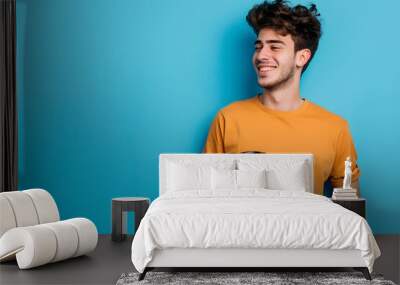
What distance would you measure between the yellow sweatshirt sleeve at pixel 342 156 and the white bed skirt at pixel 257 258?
2291 millimetres

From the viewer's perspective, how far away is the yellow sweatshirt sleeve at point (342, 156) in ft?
22.2

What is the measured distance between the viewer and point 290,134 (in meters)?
6.77

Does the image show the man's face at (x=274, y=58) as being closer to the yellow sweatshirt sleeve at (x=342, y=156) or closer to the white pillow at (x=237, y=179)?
the yellow sweatshirt sleeve at (x=342, y=156)

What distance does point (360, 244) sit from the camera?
4.49 meters

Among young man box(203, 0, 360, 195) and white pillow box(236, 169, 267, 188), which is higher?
young man box(203, 0, 360, 195)

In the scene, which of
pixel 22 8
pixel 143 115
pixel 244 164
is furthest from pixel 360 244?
pixel 22 8

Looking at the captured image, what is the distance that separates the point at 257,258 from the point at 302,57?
2858 mm

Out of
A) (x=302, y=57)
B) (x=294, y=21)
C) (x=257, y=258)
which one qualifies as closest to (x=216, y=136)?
(x=302, y=57)

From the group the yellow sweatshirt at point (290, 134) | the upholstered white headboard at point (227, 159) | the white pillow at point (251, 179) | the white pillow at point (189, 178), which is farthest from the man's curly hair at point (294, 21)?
the white pillow at point (189, 178)

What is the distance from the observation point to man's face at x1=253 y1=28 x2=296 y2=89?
6723mm

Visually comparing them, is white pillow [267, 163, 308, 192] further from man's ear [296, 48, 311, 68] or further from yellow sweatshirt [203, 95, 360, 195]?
man's ear [296, 48, 311, 68]

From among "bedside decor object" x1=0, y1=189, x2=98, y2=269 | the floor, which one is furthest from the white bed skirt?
"bedside decor object" x1=0, y1=189, x2=98, y2=269

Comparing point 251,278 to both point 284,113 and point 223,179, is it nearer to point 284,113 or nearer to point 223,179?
point 223,179

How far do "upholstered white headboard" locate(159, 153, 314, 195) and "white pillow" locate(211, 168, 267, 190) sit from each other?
0.37 meters
